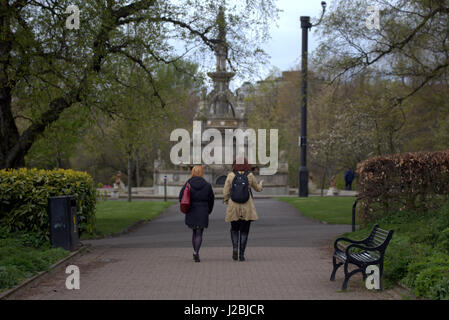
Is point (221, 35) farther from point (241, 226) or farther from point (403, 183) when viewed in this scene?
point (241, 226)

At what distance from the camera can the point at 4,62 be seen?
14.8 meters

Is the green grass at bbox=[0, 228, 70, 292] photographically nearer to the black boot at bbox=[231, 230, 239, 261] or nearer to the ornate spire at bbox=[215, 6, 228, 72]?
the black boot at bbox=[231, 230, 239, 261]

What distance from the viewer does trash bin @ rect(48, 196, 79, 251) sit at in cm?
1287

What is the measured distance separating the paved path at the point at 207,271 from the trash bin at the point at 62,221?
0.51 metres

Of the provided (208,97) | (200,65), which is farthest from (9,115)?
(208,97)

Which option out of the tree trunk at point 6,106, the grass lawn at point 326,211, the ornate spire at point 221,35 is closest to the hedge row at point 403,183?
the grass lawn at point 326,211

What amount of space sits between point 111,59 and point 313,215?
9.79m

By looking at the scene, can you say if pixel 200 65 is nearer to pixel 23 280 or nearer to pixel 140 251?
pixel 140 251

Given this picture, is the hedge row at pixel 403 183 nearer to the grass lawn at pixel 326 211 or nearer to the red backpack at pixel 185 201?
the red backpack at pixel 185 201

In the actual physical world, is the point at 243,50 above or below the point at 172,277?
above

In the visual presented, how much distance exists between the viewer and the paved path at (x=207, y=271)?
28.7ft

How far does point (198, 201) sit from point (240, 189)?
82 centimetres

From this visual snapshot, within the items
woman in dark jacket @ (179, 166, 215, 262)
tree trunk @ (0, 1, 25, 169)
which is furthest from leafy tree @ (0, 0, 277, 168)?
woman in dark jacket @ (179, 166, 215, 262)

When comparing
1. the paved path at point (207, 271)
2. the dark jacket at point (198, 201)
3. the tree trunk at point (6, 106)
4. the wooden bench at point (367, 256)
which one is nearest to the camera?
the paved path at point (207, 271)
